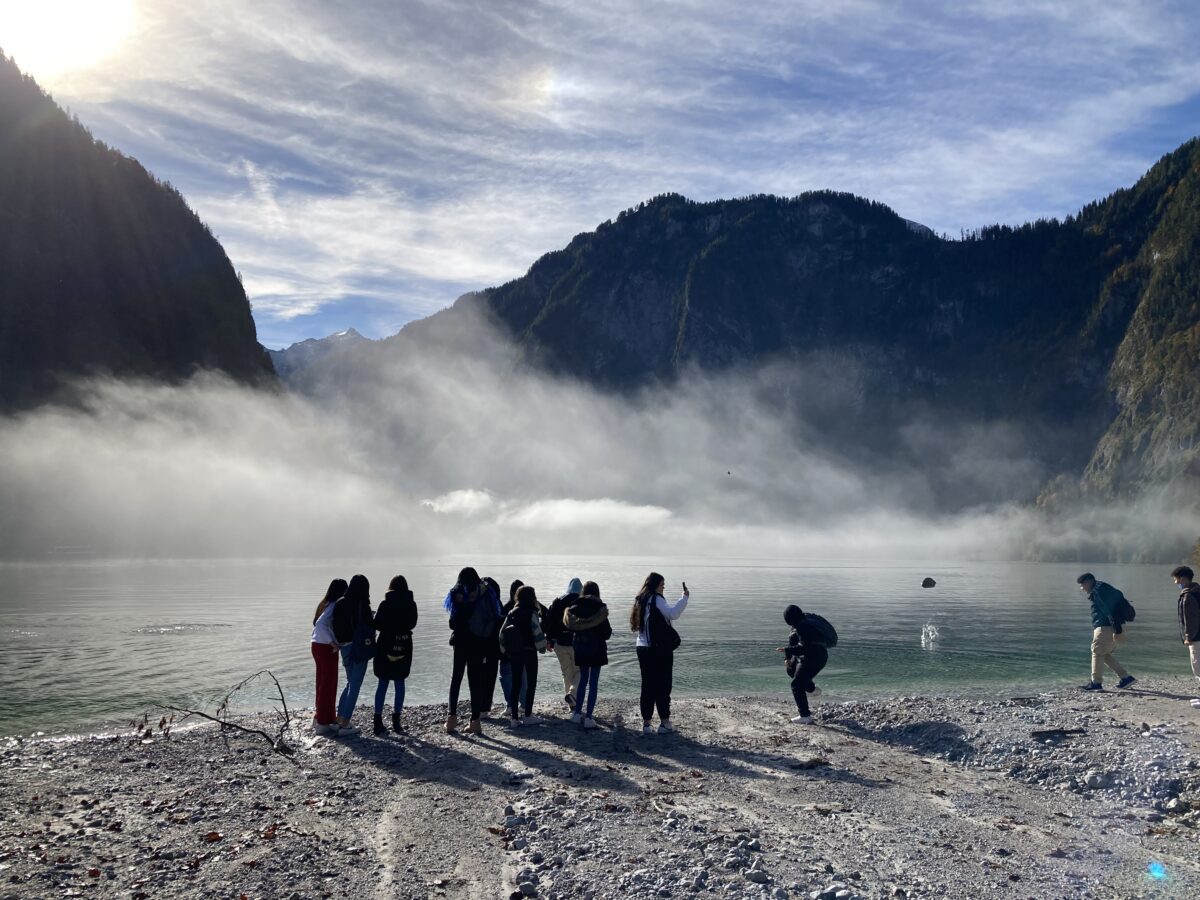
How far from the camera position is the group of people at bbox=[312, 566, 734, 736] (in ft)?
51.6

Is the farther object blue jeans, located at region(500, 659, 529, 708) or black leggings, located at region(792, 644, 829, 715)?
blue jeans, located at region(500, 659, 529, 708)

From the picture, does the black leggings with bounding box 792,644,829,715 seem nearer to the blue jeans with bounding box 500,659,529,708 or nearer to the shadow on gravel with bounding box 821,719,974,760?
the shadow on gravel with bounding box 821,719,974,760

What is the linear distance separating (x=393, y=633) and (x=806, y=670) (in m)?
8.48

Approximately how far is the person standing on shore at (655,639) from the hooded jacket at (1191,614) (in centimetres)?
1129

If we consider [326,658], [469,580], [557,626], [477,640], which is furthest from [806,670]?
[326,658]

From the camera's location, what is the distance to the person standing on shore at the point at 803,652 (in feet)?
56.6

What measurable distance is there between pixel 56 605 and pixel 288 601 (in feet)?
48.8

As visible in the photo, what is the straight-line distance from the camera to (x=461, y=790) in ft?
41.3

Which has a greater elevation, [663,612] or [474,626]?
[663,612]

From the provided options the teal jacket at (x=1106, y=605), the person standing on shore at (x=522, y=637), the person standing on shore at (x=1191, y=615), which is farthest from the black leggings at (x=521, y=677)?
the person standing on shore at (x=1191, y=615)

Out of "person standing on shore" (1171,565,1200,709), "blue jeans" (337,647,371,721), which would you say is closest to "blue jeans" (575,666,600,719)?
"blue jeans" (337,647,371,721)

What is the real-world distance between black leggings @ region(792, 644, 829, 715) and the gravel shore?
29.4 inches

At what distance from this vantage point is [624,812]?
1133cm

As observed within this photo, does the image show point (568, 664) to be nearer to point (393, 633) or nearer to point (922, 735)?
point (393, 633)
